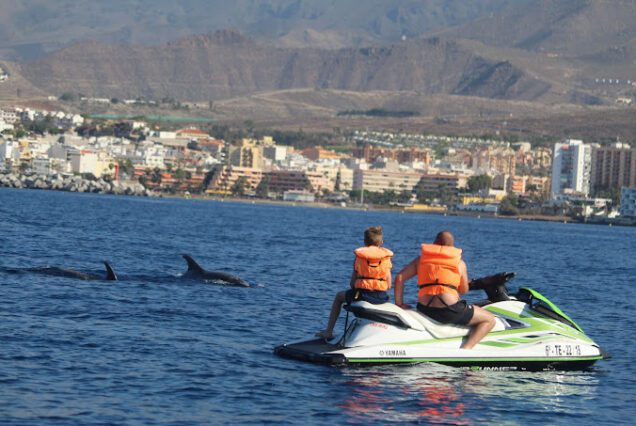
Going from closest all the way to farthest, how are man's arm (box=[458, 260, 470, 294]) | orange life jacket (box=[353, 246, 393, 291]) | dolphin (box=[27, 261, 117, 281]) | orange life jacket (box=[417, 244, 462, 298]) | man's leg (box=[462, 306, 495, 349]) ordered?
orange life jacket (box=[417, 244, 462, 298]), man's arm (box=[458, 260, 470, 294]), man's leg (box=[462, 306, 495, 349]), orange life jacket (box=[353, 246, 393, 291]), dolphin (box=[27, 261, 117, 281])

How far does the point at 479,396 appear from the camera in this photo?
22.5 meters

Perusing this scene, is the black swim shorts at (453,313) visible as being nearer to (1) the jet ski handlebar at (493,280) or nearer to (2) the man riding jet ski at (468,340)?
(2) the man riding jet ski at (468,340)

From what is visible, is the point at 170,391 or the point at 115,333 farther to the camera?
the point at 115,333

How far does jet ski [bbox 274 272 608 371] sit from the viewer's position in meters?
23.7

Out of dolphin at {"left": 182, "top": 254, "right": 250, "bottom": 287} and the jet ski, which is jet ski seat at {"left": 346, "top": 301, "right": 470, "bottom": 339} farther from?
dolphin at {"left": 182, "top": 254, "right": 250, "bottom": 287}

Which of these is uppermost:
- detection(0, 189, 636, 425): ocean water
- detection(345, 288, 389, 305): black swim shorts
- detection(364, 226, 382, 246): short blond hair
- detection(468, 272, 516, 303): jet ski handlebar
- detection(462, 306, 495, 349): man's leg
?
detection(364, 226, 382, 246): short blond hair

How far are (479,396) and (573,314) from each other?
13.3m

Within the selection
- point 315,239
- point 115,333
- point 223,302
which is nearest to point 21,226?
point 315,239

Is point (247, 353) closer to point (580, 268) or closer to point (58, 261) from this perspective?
point (58, 261)

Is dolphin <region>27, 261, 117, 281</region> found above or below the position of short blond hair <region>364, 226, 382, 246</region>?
below

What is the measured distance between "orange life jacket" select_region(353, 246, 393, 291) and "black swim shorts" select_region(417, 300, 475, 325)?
2.57 ft

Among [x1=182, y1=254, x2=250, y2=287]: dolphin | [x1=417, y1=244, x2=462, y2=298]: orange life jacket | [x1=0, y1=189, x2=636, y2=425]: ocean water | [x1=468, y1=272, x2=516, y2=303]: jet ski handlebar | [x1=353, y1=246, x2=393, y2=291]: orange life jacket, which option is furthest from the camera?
[x1=182, y1=254, x2=250, y2=287]: dolphin

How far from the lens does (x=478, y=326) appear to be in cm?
2397

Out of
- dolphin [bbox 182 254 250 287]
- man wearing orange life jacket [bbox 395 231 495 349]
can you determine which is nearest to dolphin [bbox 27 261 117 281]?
dolphin [bbox 182 254 250 287]
